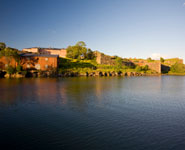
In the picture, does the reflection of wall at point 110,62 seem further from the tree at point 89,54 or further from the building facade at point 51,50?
the building facade at point 51,50

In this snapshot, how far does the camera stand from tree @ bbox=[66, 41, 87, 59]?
3794 inches

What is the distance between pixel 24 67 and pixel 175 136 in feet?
209

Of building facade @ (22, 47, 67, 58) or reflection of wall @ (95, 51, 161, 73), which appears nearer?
reflection of wall @ (95, 51, 161, 73)

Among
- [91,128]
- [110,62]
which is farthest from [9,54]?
[110,62]

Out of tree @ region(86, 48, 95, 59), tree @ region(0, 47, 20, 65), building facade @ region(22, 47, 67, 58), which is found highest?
building facade @ region(22, 47, 67, 58)

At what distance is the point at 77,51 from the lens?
96.4m

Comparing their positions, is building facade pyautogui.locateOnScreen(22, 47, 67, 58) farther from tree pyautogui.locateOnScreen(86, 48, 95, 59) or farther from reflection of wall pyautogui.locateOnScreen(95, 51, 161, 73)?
reflection of wall pyautogui.locateOnScreen(95, 51, 161, 73)

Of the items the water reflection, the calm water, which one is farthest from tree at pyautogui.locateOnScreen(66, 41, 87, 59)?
the calm water

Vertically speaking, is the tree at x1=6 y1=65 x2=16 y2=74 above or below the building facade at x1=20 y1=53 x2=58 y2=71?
below

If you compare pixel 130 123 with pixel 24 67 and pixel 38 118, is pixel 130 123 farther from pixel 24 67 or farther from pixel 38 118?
pixel 24 67

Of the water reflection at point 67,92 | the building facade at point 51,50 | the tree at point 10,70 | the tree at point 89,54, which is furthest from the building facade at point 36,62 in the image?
the building facade at point 51,50

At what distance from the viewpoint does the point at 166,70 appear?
4473 inches

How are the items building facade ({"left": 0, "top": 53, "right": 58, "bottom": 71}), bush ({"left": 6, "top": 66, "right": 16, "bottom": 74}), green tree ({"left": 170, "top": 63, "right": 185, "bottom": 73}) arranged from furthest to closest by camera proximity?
green tree ({"left": 170, "top": 63, "right": 185, "bottom": 73}), building facade ({"left": 0, "top": 53, "right": 58, "bottom": 71}), bush ({"left": 6, "top": 66, "right": 16, "bottom": 74})

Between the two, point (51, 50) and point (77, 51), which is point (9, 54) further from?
point (51, 50)
